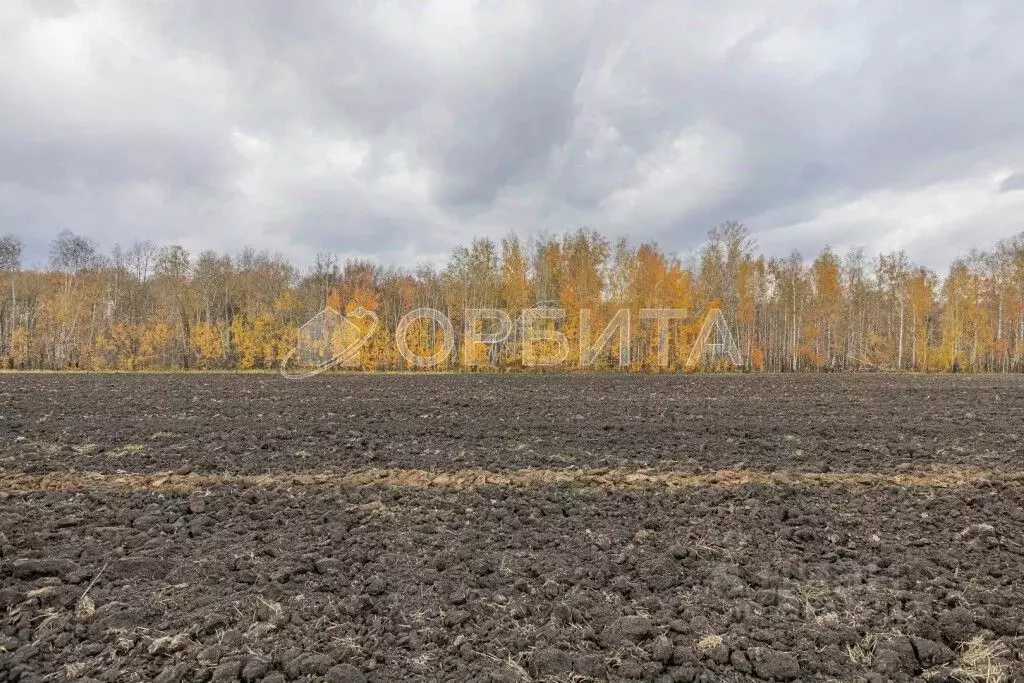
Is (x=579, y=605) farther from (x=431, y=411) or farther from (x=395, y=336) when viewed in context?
(x=395, y=336)

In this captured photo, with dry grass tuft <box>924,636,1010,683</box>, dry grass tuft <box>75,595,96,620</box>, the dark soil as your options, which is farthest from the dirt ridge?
dry grass tuft <box>924,636,1010,683</box>

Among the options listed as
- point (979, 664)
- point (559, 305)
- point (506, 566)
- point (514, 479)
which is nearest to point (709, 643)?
point (979, 664)

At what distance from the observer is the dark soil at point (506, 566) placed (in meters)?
3.57

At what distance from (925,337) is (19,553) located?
62085 mm

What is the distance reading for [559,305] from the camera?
4384cm

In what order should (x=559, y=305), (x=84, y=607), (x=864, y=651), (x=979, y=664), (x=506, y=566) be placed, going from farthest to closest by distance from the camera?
(x=559, y=305), (x=506, y=566), (x=84, y=607), (x=864, y=651), (x=979, y=664)

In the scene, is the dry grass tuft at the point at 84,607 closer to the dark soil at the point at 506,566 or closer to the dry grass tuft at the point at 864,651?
the dark soil at the point at 506,566

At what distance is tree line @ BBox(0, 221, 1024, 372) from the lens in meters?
44.9

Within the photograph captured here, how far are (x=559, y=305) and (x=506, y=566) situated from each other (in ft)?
130

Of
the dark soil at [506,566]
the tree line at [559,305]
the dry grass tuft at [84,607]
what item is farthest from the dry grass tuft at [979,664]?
the tree line at [559,305]

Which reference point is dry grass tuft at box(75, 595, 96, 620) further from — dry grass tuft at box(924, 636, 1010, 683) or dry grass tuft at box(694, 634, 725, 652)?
dry grass tuft at box(924, 636, 1010, 683)

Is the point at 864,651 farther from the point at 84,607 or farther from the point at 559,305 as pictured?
the point at 559,305

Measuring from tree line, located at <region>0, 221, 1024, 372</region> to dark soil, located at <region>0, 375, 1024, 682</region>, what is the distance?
33451 millimetres

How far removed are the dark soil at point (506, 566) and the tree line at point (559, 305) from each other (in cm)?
3345
